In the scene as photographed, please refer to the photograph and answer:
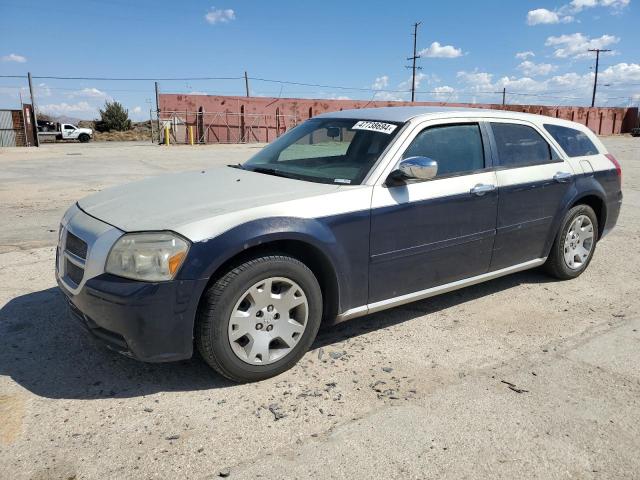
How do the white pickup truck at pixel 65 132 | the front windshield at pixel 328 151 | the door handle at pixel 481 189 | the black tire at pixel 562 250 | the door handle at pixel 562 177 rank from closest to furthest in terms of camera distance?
the front windshield at pixel 328 151 → the door handle at pixel 481 189 → the door handle at pixel 562 177 → the black tire at pixel 562 250 → the white pickup truck at pixel 65 132

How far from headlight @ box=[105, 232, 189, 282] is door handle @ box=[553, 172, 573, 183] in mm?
3399

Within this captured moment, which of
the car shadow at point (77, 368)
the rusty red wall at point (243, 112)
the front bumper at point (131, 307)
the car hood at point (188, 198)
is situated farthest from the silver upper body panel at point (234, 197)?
the rusty red wall at point (243, 112)

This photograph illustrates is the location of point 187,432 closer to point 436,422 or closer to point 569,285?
point 436,422

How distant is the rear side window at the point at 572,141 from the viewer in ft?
16.2

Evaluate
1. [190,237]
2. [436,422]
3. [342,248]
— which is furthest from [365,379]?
[190,237]

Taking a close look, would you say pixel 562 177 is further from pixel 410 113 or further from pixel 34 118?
pixel 34 118

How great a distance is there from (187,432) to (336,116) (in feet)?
9.28

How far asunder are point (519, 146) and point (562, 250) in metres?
1.15

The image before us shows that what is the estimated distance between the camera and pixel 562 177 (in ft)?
15.6

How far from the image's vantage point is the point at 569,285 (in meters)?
5.09

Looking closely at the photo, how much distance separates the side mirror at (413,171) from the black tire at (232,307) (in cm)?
91

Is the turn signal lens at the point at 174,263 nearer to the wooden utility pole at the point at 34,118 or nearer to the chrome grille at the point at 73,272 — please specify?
the chrome grille at the point at 73,272

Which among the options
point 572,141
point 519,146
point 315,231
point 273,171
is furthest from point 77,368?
point 572,141

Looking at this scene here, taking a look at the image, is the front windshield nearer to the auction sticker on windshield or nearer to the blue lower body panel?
the auction sticker on windshield
